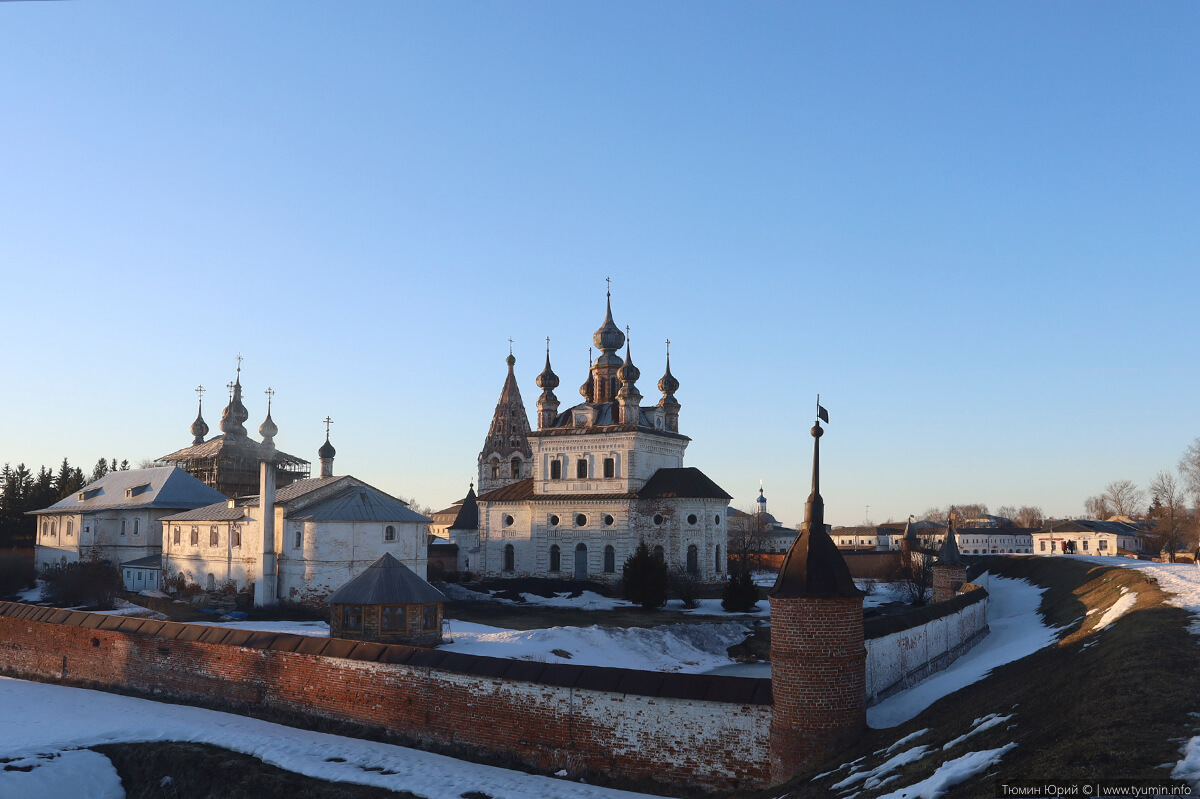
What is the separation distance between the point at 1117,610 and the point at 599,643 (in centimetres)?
1442

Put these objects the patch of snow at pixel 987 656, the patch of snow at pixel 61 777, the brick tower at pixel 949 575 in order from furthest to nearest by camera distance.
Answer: the brick tower at pixel 949 575 < the patch of snow at pixel 987 656 < the patch of snow at pixel 61 777

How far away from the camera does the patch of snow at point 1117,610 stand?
56.9 feet

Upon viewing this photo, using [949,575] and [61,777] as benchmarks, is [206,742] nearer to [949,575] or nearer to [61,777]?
[61,777]

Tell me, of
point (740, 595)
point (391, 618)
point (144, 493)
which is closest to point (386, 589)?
point (391, 618)

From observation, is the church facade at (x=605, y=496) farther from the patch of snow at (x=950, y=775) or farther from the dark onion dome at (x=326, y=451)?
the patch of snow at (x=950, y=775)

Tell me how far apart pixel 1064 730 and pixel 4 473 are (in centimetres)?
7435

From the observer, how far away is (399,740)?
53.4 ft

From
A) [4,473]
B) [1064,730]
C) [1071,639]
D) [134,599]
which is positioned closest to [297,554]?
[134,599]

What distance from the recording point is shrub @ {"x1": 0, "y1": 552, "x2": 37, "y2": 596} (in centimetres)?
4081

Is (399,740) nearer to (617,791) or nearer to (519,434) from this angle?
(617,791)

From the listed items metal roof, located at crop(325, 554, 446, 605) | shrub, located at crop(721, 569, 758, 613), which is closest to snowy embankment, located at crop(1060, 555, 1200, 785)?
shrub, located at crop(721, 569, 758, 613)

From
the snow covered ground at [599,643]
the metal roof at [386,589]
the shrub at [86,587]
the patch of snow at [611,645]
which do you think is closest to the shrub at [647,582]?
the snow covered ground at [599,643]

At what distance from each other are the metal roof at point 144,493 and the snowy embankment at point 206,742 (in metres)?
25.7

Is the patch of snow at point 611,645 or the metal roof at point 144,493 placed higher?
the metal roof at point 144,493
